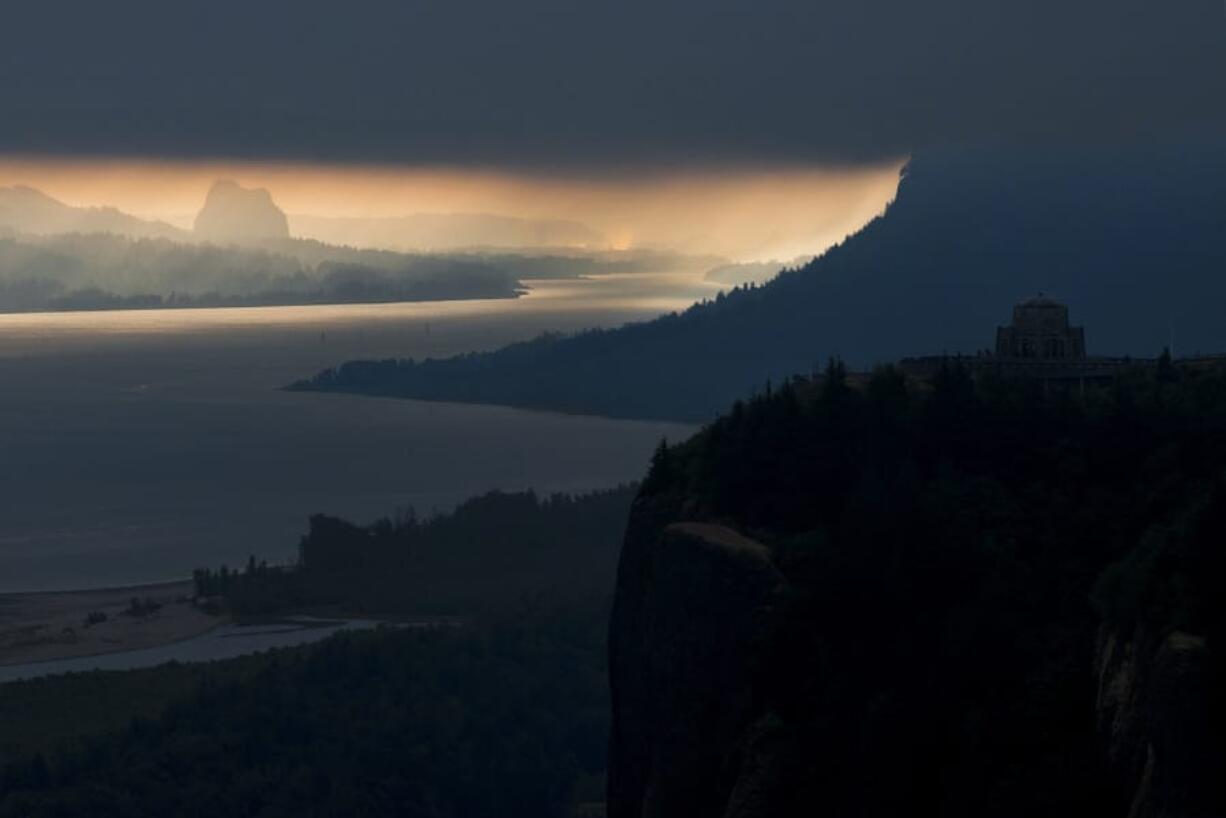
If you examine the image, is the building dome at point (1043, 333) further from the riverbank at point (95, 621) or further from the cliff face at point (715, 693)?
the riverbank at point (95, 621)

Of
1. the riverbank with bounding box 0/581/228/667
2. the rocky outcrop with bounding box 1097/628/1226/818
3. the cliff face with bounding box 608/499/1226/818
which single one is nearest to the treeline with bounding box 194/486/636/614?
the riverbank with bounding box 0/581/228/667

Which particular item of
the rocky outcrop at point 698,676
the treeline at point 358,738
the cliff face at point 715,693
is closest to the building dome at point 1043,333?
the cliff face at point 715,693

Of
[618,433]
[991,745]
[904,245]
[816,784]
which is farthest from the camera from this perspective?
[618,433]

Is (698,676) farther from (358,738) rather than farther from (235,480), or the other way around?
(235,480)

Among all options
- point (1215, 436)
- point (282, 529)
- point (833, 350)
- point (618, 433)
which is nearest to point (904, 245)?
point (833, 350)

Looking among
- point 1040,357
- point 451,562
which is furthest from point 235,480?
point 1040,357

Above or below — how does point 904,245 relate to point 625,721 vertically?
above

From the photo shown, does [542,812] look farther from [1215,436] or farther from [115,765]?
[1215,436]
